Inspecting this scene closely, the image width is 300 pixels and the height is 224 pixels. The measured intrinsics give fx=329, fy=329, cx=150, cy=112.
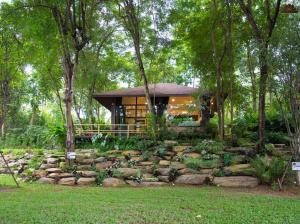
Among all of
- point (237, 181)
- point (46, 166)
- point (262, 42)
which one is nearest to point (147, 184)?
point (237, 181)

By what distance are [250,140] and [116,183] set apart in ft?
18.5

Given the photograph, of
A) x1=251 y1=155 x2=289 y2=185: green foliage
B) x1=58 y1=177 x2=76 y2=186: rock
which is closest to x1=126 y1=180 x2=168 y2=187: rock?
x1=58 y1=177 x2=76 y2=186: rock

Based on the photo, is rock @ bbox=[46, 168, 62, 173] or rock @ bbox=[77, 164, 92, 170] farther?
rock @ bbox=[77, 164, 92, 170]

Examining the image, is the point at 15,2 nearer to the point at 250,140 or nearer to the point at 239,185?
the point at 239,185

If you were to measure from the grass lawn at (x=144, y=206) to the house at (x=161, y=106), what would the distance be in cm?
634

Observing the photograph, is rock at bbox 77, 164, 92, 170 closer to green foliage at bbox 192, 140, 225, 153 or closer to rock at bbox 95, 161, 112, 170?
rock at bbox 95, 161, 112, 170

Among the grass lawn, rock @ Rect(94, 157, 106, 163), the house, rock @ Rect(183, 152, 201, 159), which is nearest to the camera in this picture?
the grass lawn

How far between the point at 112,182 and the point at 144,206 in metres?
2.96

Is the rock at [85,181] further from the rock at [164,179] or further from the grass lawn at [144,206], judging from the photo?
the rock at [164,179]

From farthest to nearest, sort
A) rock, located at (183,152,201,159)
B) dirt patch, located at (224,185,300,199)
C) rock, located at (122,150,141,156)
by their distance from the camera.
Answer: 1. rock, located at (122,150,141,156)
2. rock, located at (183,152,201,159)
3. dirt patch, located at (224,185,300,199)

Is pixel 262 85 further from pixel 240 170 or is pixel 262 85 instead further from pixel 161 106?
pixel 161 106

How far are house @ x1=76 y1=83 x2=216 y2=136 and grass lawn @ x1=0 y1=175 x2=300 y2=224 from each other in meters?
6.34

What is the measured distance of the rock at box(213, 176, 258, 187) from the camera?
322 inches

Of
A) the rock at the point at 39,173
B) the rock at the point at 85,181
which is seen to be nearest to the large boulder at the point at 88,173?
the rock at the point at 85,181
